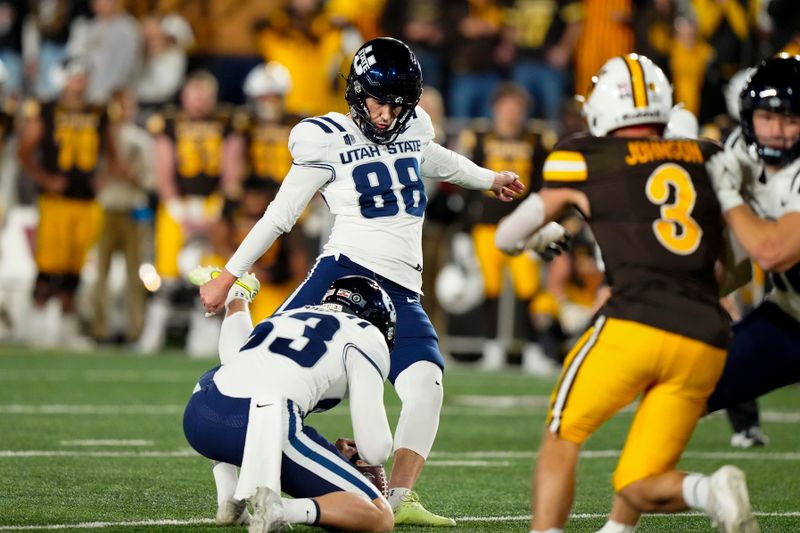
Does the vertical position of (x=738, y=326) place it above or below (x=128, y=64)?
below

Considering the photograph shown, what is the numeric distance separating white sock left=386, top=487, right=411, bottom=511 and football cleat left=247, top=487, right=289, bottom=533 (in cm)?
85

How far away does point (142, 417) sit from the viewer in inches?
321

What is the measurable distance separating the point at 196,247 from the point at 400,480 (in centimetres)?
717

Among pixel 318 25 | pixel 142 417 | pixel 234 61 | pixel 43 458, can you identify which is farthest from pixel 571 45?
pixel 43 458

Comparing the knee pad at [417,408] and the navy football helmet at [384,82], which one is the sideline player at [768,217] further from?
the navy football helmet at [384,82]

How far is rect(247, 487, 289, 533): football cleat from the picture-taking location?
4.36 meters

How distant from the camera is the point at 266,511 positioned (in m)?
4.36

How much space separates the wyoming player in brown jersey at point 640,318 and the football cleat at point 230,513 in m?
1.10

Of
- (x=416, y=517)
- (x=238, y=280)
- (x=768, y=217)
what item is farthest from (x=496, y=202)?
(x=768, y=217)

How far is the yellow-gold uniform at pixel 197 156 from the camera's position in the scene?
41.5 ft

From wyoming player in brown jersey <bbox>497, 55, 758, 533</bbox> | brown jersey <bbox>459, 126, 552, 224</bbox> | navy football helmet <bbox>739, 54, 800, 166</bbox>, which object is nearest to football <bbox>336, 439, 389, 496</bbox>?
wyoming player in brown jersey <bbox>497, 55, 758, 533</bbox>

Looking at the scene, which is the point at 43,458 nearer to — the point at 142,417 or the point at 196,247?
the point at 142,417

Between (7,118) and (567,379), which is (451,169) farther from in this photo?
(7,118)

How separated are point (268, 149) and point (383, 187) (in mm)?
7008
